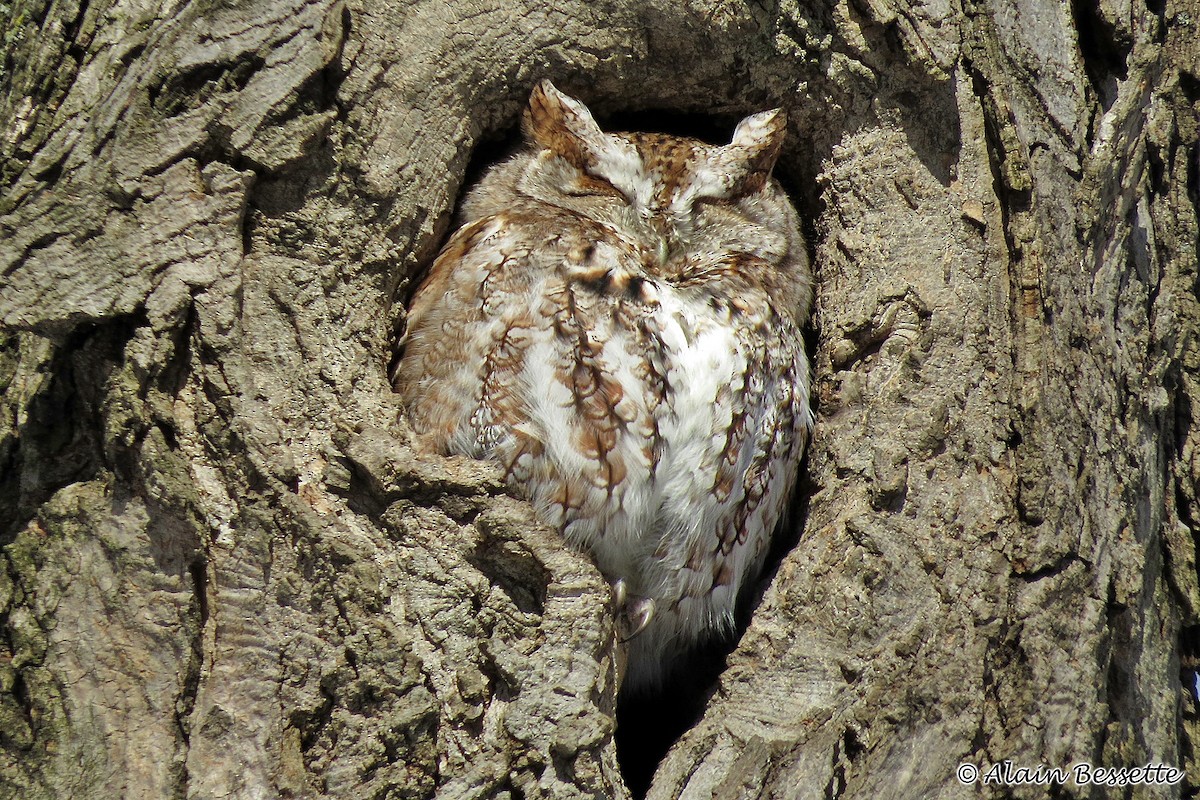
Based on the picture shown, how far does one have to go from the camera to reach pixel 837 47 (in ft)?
7.89

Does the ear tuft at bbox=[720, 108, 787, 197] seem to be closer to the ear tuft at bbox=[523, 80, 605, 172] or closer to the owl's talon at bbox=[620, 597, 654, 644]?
the ear tuft at bbox=[523, 80, 605, 172]

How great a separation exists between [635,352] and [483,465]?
41 centimetres

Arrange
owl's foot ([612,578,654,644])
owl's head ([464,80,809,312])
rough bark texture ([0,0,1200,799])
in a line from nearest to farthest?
rough bark texture ([0,0,1200,799])
owl's foot ([612,578,654,644])
owl's head ([464,80,809,312])

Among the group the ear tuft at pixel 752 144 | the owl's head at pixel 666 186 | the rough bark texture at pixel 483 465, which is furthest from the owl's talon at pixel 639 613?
the ear tuft at pixel 752 144

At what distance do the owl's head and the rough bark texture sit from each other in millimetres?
105

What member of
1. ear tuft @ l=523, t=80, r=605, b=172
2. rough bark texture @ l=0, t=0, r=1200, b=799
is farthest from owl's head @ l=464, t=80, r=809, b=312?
rough bark texture @ l=0, t=0, r=1200, b=799

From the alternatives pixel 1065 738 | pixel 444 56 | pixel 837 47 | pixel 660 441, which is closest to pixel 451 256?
pixel 444 56

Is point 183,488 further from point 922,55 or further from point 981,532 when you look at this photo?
point 922,55

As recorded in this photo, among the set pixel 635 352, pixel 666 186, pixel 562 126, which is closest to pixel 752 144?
pixel 666 186

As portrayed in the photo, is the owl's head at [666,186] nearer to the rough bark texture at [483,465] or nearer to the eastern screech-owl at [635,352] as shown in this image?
the eastern screech-owl at [635,352]

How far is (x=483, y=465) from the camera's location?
6.77 ft

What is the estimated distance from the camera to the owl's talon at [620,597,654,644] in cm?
238

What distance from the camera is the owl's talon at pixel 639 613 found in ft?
7.81

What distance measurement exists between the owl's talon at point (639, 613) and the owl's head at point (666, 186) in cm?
77
